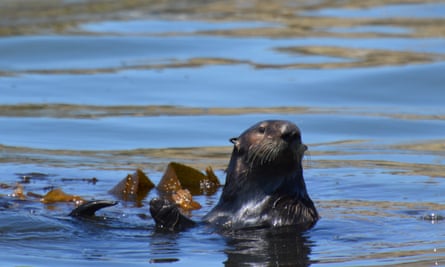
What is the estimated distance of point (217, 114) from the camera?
10.6 m

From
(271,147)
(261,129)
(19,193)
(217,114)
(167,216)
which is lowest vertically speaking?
(167,216)

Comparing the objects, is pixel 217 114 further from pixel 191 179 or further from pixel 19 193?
pixel 19 193

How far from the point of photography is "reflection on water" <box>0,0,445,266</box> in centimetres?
604

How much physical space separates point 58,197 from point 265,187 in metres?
1.48

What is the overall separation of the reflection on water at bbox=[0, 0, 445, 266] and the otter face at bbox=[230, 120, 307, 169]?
1.34ft

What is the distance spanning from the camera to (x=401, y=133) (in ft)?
32.1

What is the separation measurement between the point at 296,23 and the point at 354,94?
418cm

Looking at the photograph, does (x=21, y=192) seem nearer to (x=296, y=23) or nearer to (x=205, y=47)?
(x=205, y=47)

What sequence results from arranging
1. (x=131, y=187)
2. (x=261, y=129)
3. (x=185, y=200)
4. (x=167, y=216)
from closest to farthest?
1. (x=167, y=216)
2. (x=261, y=129)
3. (x=185, y=200)
4. (x=131, y=187)

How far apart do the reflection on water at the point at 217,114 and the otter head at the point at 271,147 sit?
0.39m

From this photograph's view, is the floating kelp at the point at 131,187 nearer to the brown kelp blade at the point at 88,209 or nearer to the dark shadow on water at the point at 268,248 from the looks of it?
the brown kelp blade at the point at 88,209

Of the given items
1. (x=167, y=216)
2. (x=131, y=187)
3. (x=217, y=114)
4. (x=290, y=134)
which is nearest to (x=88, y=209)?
(x=167, y=216)

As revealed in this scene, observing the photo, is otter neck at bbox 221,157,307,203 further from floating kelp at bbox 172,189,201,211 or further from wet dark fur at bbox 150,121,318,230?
floating kelp at bbox 172,189,201,211

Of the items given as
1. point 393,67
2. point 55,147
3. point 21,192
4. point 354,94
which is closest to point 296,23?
point 393,67
